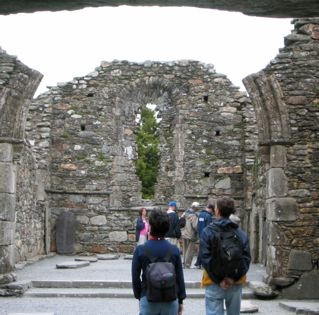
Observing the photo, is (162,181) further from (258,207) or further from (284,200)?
(284,200)

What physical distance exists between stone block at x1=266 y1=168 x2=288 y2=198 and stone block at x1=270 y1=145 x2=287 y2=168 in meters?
0.08

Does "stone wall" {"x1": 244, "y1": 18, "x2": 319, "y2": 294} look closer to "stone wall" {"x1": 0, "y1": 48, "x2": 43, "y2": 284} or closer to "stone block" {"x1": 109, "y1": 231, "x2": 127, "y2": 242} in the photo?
"stone wall" {"x1": 0, "y1": 48, "x2": 43, "y2": 284}

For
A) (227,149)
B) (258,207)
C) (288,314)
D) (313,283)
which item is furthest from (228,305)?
(227,149)

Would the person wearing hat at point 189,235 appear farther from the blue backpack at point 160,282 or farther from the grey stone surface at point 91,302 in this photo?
the blue backpack at point 160,282

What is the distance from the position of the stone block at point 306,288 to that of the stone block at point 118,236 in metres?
8.98

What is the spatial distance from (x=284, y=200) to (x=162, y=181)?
29.6ft

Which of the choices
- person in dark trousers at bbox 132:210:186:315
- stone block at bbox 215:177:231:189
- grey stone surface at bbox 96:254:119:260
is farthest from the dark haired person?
stone block at bbox 215:177:231:189

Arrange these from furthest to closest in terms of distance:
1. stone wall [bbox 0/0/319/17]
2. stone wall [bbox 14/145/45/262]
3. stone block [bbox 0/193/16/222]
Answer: stone wall [bbox 14/145/45/262]
stone block [bbox 0/193/16/222]
stone wall [bbox 0/0/319/17]

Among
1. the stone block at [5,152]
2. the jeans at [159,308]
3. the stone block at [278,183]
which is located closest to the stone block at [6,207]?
the stone block at [5,152]

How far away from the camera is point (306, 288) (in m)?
9.85

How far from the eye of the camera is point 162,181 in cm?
1888

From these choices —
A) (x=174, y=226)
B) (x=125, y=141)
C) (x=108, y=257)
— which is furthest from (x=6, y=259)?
(x=125, y=141)

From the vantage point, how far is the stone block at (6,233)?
10.5 meters

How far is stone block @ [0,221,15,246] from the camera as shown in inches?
414
